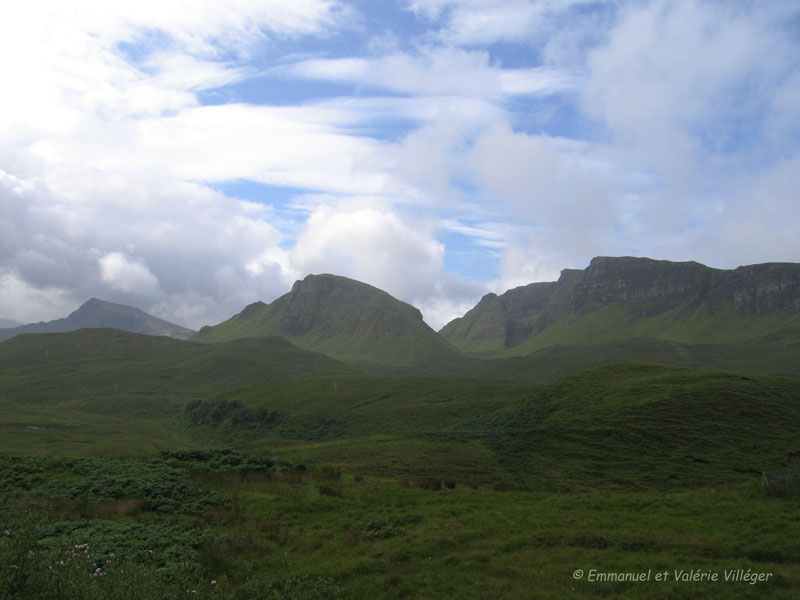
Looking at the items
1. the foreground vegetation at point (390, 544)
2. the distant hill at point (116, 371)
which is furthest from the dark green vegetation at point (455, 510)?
the distant hill at point (116, 371)

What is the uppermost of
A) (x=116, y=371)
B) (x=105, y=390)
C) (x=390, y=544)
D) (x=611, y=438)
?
(x=116, y=371)

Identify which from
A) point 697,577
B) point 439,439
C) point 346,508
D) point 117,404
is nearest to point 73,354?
point 117,404

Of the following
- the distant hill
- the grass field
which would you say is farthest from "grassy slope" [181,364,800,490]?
the distant hill

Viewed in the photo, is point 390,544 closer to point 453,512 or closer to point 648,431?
point 453,512

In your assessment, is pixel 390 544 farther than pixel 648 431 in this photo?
No

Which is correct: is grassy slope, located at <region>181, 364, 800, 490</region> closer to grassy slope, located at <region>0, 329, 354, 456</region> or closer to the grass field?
the grass field

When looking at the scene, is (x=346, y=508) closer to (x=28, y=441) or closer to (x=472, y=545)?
(x=472, y=545)

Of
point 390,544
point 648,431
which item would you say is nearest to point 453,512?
point 390,544

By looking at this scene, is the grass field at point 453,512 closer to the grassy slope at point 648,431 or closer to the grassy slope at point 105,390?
the grassy slope at point 648,431

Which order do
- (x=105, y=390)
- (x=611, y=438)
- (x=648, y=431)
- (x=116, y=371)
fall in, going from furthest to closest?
(x=116, y=371), (x=105, y=390), (x=648, y=431), (x=611, y=438)

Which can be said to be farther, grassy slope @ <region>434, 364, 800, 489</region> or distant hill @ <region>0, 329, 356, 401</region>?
distant hill @ <region>0, 329, 356, 401</region>

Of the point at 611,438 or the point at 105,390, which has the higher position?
the point at 105,390

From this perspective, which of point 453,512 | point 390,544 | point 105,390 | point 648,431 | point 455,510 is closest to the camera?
point 390,544

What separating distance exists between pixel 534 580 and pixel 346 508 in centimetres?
915
